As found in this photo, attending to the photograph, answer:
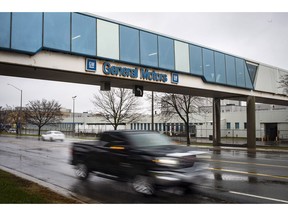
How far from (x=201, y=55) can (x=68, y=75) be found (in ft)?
41.3

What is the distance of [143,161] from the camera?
773cm

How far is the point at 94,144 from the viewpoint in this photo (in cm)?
974

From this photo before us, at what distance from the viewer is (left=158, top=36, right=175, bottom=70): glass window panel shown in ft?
73.6

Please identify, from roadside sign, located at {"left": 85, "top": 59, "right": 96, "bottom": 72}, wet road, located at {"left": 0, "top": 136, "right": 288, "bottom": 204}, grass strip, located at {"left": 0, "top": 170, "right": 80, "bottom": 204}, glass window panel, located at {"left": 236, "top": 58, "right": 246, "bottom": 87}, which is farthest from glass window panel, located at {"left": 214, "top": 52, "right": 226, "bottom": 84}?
grass strip, located at {"left": 0, "top": 170, "right": 80, "bottom": 204}

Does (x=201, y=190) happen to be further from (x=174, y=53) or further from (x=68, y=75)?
(x=174, y=53)

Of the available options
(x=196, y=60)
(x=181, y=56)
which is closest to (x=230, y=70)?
(x=196, y=60)

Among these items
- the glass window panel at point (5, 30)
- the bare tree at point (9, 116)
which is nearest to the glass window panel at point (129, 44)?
the glass window panel at point (5, 30)

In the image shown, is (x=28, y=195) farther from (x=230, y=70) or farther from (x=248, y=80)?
(x=248, y=80)

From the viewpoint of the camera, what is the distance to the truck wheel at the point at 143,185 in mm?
7516

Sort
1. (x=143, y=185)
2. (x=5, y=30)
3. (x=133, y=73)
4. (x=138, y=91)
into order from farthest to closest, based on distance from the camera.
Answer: (x=138, y=91), (x=133, y=73), (x=5, y=30), (x=143, y=185)

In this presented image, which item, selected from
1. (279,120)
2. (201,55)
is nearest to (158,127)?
(279,120)

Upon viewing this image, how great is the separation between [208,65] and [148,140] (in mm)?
19509

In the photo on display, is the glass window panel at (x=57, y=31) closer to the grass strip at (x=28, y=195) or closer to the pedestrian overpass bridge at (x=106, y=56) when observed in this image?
the pedestrian overpass bridge at (x=106, y=56)

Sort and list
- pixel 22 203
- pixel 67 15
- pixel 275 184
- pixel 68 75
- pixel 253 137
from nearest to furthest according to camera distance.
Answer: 1. pixel 22 203
2. pixel 275 184
3. pixel 67 15
4. pixel 68 75
5. pixel 253 137
